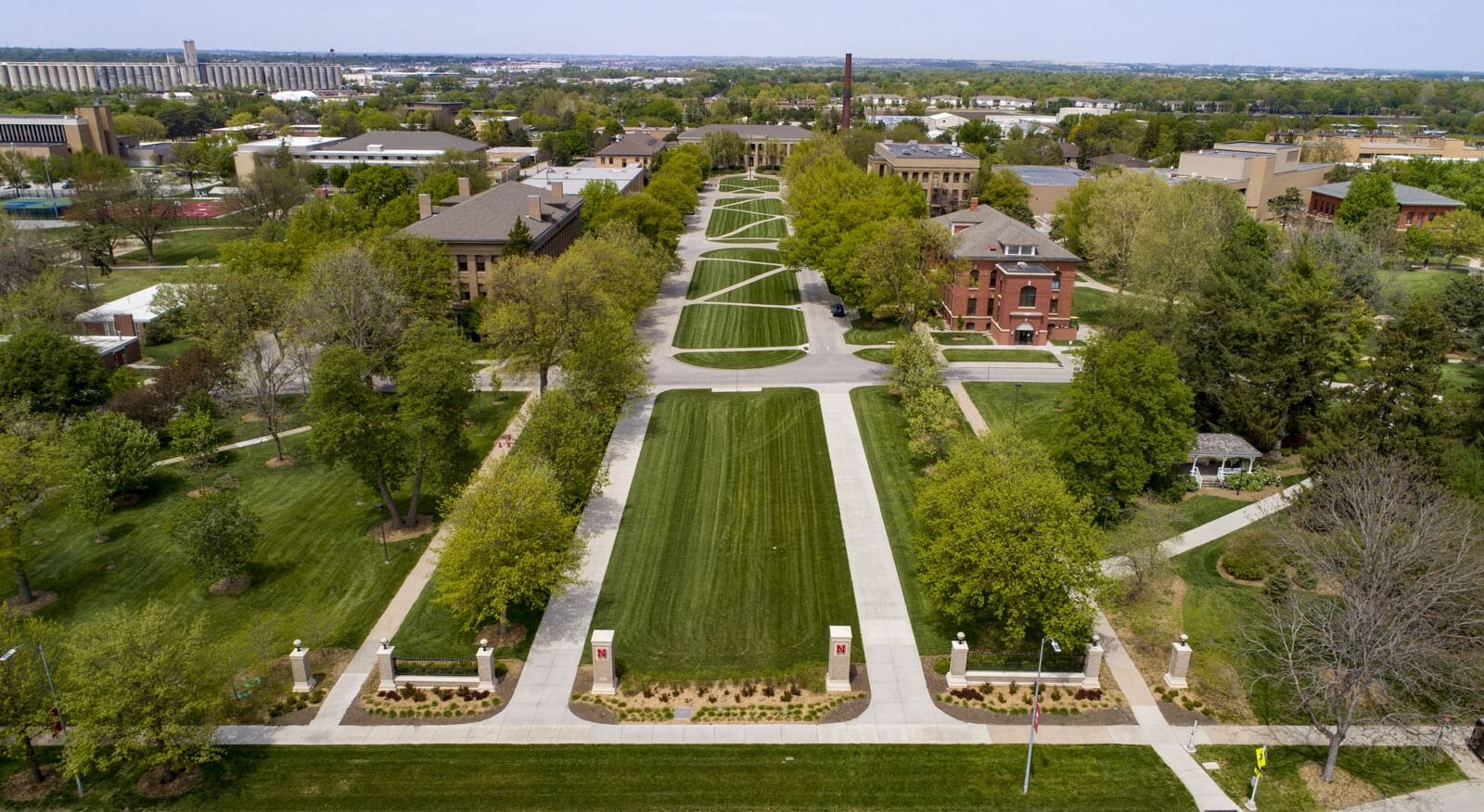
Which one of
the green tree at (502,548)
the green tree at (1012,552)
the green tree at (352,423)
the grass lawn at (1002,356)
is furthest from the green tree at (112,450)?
the grass lawn at (1002,356)

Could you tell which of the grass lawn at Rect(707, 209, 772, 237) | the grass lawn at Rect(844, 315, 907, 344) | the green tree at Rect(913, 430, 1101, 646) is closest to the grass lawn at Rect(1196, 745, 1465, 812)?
the green tree at Rect(913, 430, 1101, 646)

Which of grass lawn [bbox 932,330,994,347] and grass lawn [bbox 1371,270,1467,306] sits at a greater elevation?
grass lawn [bbox 1371,270,1467,306]

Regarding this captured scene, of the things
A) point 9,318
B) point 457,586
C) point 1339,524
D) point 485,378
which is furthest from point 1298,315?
point 9,318

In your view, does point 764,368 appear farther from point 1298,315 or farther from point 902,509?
point 1298,315

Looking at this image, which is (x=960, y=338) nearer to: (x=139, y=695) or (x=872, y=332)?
(x=872, y=332)

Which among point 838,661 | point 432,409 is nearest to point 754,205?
point 432,409

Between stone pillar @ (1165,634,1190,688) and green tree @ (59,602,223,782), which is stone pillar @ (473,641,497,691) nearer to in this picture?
green tree @ (59,602,223,782)

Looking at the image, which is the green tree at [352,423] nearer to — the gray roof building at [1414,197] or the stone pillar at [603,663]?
the stone pillar at [603,663]
